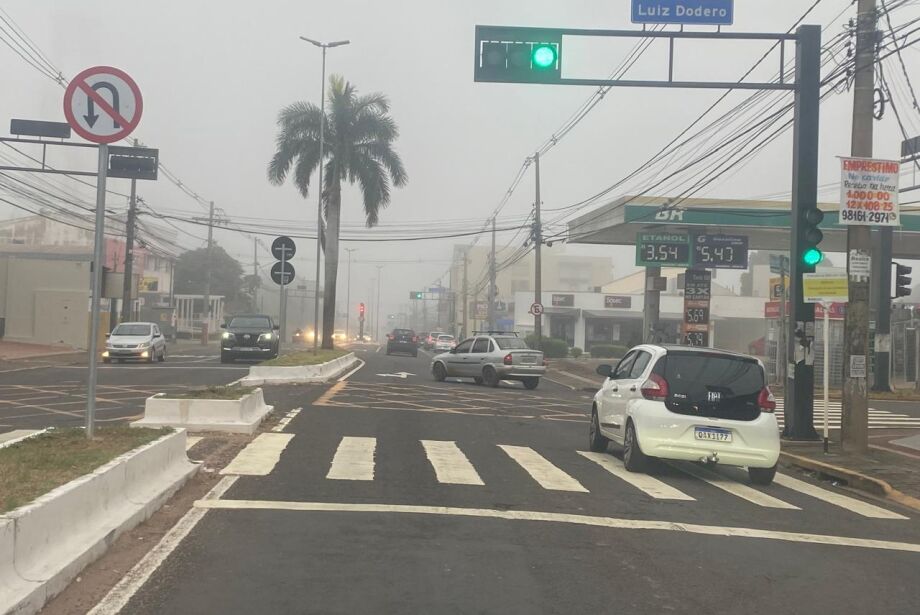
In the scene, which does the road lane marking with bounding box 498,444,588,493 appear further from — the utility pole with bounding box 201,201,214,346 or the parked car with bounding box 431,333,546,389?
the utility pole with bounding box 201,201,214,346

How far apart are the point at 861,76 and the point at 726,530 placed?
9.09m

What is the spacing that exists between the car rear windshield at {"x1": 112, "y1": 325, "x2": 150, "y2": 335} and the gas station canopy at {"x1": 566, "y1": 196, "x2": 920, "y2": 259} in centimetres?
1836

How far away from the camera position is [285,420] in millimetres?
13773

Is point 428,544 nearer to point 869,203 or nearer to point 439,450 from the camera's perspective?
point 439,450

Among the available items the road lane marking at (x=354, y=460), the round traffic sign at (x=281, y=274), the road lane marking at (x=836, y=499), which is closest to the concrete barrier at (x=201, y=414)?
the road lane marking at (x=354, y=460)

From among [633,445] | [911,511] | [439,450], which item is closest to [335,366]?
[439,450]

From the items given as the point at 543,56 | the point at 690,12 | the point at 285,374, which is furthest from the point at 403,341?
the point at 690,12

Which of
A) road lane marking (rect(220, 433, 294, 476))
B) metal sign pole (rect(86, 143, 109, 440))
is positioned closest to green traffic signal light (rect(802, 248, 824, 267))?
road lane marking (rect(220, 433, 294, 476))

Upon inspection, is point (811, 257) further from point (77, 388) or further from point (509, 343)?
point (77, 388)

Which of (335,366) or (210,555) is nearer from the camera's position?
(210,555)

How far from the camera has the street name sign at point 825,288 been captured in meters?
12.3

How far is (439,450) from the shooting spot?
11.1 metres

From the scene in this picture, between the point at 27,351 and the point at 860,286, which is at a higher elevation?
the point at 860,286

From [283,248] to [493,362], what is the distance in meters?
6.86
